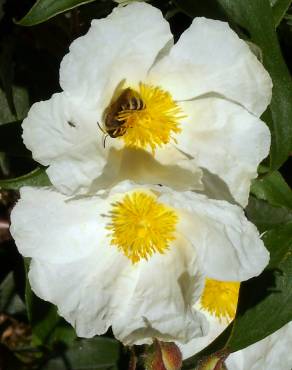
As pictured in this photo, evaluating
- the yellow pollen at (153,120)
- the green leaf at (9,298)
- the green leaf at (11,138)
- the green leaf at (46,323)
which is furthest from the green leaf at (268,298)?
the green leaf at (9,298)

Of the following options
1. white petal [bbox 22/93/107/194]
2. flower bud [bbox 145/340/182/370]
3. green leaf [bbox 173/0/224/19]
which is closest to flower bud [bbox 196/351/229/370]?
flower bud [bbox 145/340/182/370]

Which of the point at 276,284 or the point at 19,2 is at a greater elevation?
the point at 19,2

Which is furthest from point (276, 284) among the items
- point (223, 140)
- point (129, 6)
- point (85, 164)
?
point (129, 6)

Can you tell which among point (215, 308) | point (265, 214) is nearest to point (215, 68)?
point (265, 214)

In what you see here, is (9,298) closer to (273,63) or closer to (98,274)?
(98,274)

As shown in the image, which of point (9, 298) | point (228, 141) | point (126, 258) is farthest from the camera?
point (9, 298)

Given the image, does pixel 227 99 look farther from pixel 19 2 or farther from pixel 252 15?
pixel 19 2

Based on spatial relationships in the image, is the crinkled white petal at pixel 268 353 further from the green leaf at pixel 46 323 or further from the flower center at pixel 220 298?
the green leaf at pixel 46 323
